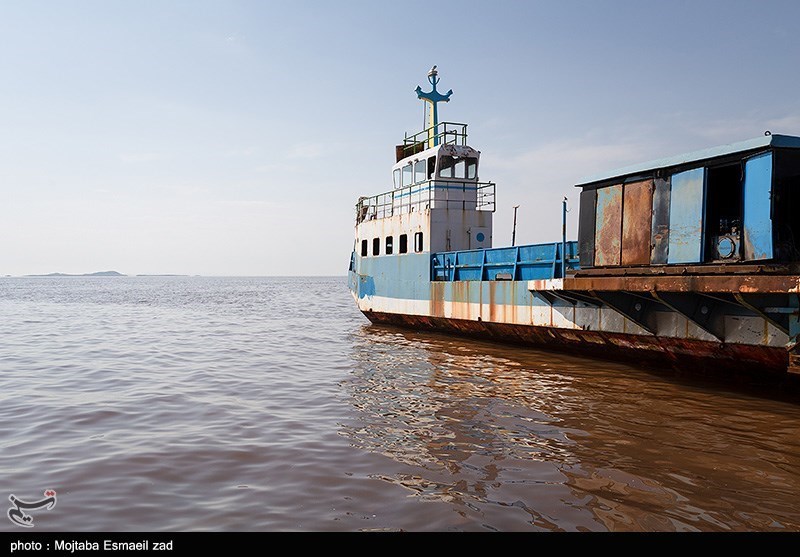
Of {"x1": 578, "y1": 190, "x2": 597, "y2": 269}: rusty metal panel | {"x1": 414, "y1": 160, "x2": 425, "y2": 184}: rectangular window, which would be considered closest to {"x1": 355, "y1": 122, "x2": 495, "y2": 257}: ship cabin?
{"x1": 414, "y1": 160, "x2": 425, "y2": 184}: rectangular window

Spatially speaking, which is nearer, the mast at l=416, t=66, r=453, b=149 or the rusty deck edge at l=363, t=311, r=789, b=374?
the rusty deck edge at l=363, t=311, r=789, b=374

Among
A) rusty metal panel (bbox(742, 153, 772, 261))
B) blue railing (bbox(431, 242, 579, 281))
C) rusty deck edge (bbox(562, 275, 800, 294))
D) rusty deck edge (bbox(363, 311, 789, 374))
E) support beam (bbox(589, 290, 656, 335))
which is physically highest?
rusty metal panel (bbox(742, 153, 772, 261))

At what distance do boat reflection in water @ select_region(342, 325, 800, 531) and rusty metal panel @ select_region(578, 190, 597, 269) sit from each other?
254 cm

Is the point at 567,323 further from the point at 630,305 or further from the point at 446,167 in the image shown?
the point at 446,167

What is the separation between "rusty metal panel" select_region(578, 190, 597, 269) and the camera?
12.8 meters

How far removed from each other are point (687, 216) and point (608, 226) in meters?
1.88

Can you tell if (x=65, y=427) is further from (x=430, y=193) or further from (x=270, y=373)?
(x=430, y=193)

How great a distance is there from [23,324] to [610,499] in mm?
29180

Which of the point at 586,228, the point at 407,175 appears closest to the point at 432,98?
the point at 407,175

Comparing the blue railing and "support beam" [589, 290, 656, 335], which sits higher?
the blue railing

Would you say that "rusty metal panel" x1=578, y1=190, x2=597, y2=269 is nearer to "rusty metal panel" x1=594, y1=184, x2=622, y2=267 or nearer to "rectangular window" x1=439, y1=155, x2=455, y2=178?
"rusty metal panel" x1=594, y1=184, x2=622, y2=267

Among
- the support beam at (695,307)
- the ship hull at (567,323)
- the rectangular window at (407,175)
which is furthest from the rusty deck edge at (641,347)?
the rectangular window at (407,175)

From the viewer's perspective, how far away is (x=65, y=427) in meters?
8.02

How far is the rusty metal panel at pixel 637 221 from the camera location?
37.9ft
